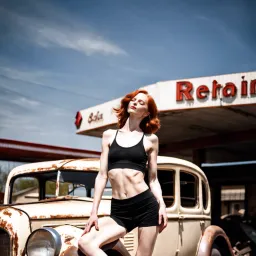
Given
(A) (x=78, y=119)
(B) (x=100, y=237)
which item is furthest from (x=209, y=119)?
(B) (x=100, y=237)

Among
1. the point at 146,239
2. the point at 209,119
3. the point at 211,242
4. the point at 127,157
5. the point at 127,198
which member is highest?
the point at 209,119

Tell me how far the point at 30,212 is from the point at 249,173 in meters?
12.6

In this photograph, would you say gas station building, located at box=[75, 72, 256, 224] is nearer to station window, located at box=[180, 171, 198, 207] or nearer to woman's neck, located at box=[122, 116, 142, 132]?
station window, located at box=[180, 171, 198, 207]

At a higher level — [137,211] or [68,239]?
[137,211]

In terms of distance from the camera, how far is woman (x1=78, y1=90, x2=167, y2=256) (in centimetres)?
299

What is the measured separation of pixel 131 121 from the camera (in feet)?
10.6

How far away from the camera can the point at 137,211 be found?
9.96ft

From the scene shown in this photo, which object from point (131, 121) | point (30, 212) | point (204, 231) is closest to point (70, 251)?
point (30, 212)

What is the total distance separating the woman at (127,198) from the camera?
9.81 feet

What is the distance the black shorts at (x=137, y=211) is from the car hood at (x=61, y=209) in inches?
42.9

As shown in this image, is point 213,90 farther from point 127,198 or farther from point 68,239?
point 127,198

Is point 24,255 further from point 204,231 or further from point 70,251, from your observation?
point 204,231

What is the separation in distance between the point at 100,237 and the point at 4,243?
3.78 feet

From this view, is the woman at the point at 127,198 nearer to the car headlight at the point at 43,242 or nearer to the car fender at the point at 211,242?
the car headlight at the point at 43,242
